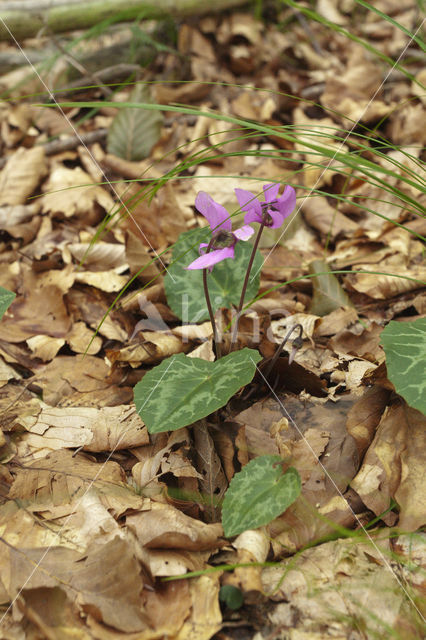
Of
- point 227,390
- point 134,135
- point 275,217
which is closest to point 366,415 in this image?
point 227,390

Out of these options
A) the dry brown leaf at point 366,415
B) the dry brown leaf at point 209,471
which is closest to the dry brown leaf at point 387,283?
the dry brown leaf at point 366,415

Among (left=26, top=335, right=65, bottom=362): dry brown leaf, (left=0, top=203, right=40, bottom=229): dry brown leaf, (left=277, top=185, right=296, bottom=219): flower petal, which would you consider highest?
(left=277, top=185, right=296, bottom=219): flower petal

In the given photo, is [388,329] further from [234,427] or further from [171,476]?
[171,476]

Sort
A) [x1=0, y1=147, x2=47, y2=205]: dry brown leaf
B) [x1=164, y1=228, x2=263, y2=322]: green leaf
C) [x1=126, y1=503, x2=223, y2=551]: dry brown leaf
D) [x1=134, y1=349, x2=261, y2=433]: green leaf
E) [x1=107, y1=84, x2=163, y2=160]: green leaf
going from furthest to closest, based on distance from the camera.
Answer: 1. [x1=107, y1=84, x2=163, y2=160]: green leaf
2. [x1=0, y1=147, x2=47, y2=205]: dry brown leaf
3. [x1=164, y1=228, x2=263, y2=322]: green leaf
4. [x1=134, y1=349, x2=261, y2=433]: green leaf
5. [x1=126, y1=503, x2=223, y2=551]: dry brown leaf

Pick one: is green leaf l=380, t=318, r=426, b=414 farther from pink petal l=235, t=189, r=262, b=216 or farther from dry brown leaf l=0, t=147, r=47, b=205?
dry brown leaf l=0, t=147, r=47, b=205

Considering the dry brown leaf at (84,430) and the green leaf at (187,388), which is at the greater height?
the green leaf at (187,388)

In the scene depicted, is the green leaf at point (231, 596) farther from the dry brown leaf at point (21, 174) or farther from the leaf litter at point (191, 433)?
the dry brown leaf at point (21, 174)

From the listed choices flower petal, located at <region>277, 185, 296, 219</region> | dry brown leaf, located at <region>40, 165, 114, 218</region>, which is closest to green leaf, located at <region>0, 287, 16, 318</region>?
flower petal, located at <region>277, 185, 296, 219</region>
